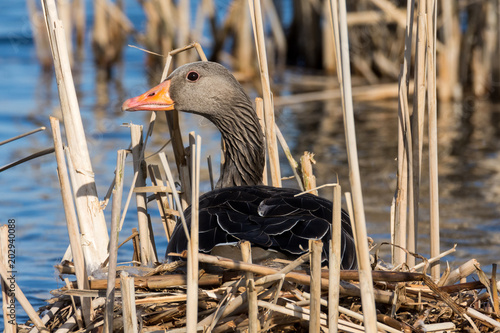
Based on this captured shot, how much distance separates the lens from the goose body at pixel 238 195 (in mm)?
3490

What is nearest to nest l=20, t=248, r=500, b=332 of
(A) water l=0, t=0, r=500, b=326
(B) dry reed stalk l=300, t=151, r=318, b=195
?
(B) dry reed stalk l=300, t=151, r=318, b=195

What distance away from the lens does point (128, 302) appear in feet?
10.1

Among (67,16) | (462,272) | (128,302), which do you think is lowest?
(462,272)

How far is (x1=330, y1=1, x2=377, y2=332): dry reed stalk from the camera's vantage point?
2848 mm

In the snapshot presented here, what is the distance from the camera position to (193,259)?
118 inches

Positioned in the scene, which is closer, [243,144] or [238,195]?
[238,195]

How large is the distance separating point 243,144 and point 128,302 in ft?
7.53

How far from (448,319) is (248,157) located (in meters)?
2.06

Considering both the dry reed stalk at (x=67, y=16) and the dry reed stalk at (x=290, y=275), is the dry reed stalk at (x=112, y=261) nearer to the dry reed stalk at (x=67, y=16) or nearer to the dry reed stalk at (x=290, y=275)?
the dry reed stalk at (x=290, y=275)

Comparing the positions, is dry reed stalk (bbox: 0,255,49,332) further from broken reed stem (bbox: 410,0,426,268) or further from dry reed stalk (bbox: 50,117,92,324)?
broken reed stem (bbox: 410,0,426,268)

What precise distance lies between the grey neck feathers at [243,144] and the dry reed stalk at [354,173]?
7.09 ft

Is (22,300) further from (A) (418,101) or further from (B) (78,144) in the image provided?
(A) (418,101)

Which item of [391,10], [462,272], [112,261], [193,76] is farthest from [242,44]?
[112,261]

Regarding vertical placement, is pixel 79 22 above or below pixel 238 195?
above
